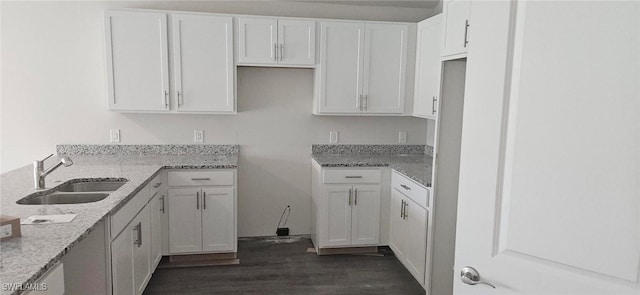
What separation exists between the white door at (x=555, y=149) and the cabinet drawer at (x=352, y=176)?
2439mm

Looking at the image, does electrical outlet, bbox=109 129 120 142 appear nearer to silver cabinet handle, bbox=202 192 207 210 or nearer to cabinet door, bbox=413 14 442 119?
silver cabinet handle, bbox=202 192 207 210

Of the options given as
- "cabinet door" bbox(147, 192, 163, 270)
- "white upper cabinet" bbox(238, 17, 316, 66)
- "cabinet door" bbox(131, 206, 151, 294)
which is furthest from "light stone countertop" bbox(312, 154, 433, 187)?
"cabinet door" bbox(131, 206, 151, 294)

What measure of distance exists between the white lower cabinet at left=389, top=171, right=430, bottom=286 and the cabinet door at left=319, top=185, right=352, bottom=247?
393 mm

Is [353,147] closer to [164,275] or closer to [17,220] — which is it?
[164,275]

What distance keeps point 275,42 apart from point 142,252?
1966 mm

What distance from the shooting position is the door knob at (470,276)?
135 centimetres

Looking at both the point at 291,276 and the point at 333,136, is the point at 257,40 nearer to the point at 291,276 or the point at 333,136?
the point at 333,136

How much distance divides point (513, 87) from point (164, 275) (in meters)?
3.14

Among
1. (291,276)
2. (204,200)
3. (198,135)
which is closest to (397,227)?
(291,276)

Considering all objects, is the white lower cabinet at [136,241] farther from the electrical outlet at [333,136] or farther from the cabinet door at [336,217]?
the electrical outlet at [333,136]

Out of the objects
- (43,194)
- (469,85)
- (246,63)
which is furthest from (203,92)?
(469,85)

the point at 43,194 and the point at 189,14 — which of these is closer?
the point at 43,194

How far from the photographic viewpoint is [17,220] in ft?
5.81

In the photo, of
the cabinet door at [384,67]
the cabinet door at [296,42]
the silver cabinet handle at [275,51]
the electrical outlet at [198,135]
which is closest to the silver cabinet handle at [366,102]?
the cabinet door at [384,67]
